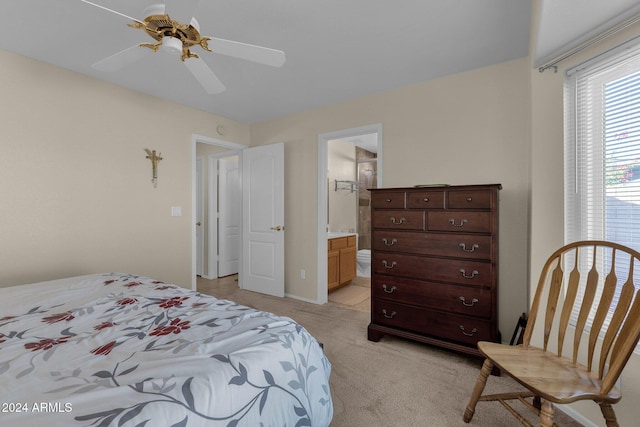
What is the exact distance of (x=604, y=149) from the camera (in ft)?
5.26

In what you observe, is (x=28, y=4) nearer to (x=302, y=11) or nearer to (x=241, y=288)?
(x=302, y=11)

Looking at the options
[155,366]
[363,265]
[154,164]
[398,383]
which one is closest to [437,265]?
[398,383]

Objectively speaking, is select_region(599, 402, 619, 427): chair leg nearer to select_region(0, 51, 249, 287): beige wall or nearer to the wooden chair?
the wooden chair

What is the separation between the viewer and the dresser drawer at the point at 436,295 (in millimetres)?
2154

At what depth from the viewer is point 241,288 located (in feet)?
14.1

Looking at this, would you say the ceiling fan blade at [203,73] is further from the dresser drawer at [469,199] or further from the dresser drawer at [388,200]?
the dresser drawer at [469,199]

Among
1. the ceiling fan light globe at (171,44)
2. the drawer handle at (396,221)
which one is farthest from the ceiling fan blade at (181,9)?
the drawer handle at (396,221)

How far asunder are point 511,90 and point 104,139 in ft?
12.7

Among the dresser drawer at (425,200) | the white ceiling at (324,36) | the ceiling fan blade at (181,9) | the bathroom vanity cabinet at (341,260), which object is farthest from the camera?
the bathroom vanity cabinet at (341,260)

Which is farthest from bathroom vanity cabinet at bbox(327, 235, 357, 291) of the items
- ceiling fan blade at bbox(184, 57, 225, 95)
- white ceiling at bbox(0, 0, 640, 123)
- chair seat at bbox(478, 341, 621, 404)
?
chair seat at bbox(478, 341, 621, 404)

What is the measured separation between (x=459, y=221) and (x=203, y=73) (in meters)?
2.13

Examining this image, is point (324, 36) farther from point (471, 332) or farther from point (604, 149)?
point (471, 332)

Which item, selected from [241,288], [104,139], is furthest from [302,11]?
[241,288]

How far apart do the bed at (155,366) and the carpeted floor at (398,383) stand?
68cm
